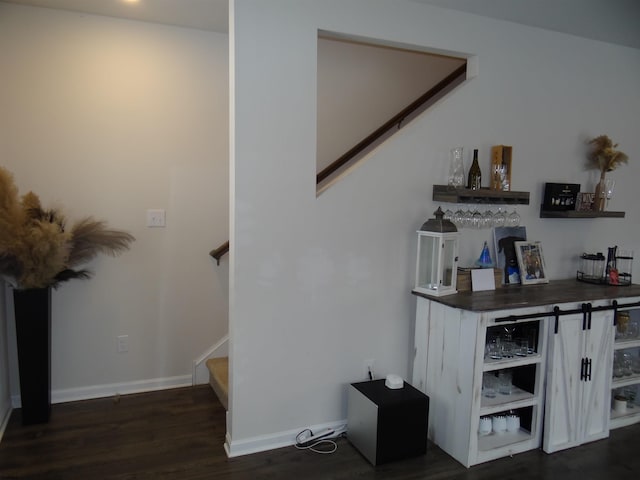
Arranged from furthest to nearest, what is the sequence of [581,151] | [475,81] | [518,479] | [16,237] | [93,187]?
[581,151] → [93,187] → [475,81] → [16,237] → [518,479]

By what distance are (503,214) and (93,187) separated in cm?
260

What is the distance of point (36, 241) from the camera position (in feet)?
8.10

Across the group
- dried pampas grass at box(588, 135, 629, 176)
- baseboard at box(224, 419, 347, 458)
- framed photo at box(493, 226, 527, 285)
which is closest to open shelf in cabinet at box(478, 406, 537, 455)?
framed photo at box(493, 226, 527, 285)

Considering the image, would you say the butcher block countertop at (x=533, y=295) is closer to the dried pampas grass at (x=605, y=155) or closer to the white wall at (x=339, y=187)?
the white wall at (x=339, y=187)

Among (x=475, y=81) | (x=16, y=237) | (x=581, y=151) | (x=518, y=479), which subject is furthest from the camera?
(x=581, y=151)

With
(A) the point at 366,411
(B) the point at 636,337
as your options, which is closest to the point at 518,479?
(A) the point at 366,411

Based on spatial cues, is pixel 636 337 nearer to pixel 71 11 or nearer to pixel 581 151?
pixel 581 151

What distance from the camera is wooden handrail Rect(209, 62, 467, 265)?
10.6 feet

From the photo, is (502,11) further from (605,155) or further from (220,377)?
(220,377)

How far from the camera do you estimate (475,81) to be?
2766 mm

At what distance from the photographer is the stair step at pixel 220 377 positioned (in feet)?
9.27

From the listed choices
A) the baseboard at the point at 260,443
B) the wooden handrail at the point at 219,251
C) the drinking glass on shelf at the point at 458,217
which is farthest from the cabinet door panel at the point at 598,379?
Answer: the wooden handrail at the point at 219,251

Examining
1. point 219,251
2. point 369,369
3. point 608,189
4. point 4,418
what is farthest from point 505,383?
point 4,418

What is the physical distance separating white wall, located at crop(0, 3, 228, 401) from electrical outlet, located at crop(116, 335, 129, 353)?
0.10 feet
